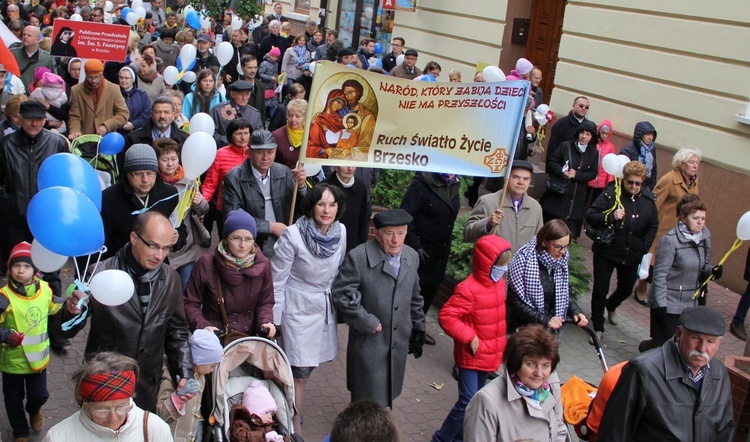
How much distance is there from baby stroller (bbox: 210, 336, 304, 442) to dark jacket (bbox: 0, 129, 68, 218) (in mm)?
3177

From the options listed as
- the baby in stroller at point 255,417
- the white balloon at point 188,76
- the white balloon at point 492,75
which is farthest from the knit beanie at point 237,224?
the white balloon at point 188,76

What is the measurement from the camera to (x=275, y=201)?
7539mm

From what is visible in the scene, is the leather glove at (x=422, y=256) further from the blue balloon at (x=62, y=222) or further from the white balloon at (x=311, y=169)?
the blue balloon at (x=62, y=222)

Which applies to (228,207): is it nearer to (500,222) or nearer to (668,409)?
(500,222)

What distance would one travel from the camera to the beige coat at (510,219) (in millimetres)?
7516

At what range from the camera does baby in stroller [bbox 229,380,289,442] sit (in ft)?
17.2

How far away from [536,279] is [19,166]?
14.7ft

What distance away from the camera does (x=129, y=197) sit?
664cm

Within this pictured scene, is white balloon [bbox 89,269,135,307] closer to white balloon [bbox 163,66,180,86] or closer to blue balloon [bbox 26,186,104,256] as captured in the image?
blue balloon [bbox 26,186,104,256]

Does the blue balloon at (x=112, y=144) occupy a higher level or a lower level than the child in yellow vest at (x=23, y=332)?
higher

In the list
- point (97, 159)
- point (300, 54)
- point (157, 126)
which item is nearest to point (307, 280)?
point (97, 159)

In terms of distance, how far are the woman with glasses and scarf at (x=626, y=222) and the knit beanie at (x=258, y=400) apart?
4424mm

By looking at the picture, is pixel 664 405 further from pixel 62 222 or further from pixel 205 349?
pixel 62 222

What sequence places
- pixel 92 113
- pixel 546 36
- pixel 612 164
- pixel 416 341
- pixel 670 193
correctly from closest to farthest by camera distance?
pixel 416 341 < pixel 612 164 < pixel 670 193 < pixel 92 113 < pixel 546 36
